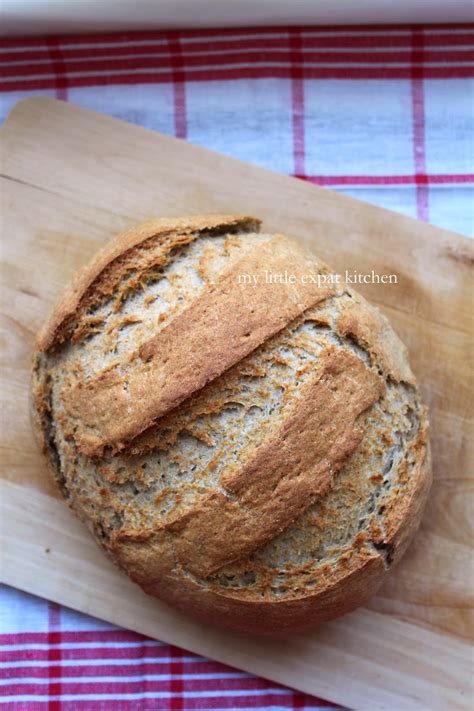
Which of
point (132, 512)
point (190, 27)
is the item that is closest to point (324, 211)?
point (190, 27)

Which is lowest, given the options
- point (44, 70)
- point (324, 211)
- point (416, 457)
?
point (416, 457)

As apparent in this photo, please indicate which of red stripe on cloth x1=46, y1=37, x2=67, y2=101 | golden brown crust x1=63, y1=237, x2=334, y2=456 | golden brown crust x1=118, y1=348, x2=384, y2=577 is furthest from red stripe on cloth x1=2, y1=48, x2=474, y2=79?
golden brown crust x1=118, y1=348, x2=384, y2=577

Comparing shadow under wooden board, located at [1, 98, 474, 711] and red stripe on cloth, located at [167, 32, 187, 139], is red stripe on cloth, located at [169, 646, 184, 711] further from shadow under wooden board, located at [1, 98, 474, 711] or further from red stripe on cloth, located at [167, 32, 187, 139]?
red stripe on cloth, located at [167, 32, 187, 139]

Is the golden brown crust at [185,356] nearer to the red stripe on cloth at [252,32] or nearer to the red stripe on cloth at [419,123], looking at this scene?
the red stripe on cloth at [419,123]

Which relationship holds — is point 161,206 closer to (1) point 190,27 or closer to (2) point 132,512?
(1) point 190,27

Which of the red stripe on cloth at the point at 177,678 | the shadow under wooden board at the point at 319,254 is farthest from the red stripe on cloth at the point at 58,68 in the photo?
the red stripe on cloth at the point at 177,678

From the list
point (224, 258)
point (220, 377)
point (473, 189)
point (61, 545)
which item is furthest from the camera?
point (473, 189)

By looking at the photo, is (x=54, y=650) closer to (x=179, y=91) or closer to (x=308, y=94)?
(x=179, y=91)
